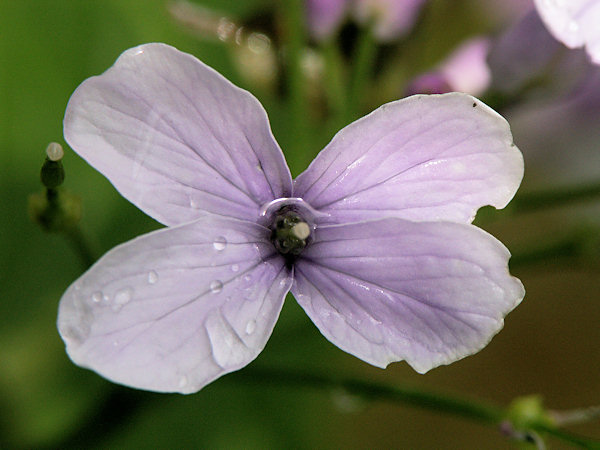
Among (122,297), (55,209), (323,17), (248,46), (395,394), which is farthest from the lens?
(248,46)

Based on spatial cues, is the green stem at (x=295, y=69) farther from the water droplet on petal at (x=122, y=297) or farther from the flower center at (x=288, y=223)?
the water droplet on petal at (x=122, y=297)

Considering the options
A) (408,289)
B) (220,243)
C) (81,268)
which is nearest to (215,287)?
(220,243)

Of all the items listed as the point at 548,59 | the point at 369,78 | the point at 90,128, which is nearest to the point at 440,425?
the point at 369,78

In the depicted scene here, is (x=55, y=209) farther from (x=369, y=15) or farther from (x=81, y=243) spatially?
(x=369, y=15)


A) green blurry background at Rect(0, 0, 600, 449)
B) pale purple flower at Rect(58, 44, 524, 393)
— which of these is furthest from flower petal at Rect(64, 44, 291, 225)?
green blurry background at Rect(0, 0, 600, 449)

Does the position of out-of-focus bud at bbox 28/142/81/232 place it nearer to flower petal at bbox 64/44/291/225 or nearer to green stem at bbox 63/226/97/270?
green stem at bbox 63/226/97/270
